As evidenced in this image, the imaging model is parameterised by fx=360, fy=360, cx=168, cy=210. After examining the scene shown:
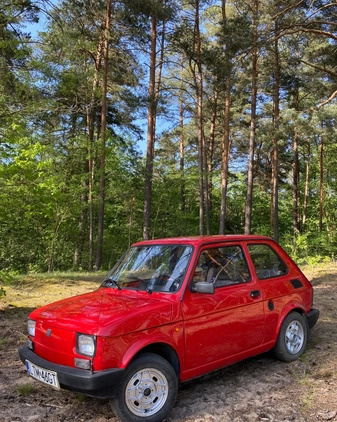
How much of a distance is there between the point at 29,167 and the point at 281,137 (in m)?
12.0

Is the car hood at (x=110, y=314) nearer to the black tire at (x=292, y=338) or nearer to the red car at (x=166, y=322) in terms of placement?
the red car at (x=166, y=322)

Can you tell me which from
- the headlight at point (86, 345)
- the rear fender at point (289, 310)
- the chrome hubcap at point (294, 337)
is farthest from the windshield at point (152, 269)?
the chrome hubcap at point (294, 337)

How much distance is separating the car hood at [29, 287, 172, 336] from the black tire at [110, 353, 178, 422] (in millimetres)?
321

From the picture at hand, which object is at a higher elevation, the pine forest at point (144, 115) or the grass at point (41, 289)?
the pine forest at point (144, 115)

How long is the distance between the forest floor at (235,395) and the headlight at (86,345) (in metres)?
0.77

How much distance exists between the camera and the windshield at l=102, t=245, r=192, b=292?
3.83 meters

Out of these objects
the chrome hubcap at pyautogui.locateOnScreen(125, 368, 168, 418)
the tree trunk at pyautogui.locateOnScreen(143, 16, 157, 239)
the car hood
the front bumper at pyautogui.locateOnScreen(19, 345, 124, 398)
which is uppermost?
the tree trunk at pyautogui.locateOnScreen(143, 16, 157, 239)

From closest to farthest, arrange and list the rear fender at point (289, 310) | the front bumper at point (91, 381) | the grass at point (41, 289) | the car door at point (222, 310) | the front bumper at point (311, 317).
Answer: the front bumper at point (91, 381) → the car door at point (222, 310) → the rear fender at point (289, 310) → the front bumper at point (311, 317) → the grass at point (41, 289)

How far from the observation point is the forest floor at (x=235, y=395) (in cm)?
340

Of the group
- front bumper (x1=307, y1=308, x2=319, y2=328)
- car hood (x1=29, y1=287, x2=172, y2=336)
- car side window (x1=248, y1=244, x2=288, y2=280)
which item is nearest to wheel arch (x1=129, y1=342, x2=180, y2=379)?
car hood (x1=29, y1=287, x2=172, y2=336)

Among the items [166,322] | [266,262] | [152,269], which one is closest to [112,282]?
[152,269]

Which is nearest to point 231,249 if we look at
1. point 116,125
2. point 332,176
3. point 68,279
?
point 68,279

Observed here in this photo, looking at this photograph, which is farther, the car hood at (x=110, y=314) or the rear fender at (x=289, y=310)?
the rear fender at (x=289, y=310)

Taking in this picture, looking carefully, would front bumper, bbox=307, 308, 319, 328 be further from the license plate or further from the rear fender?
the license plate
